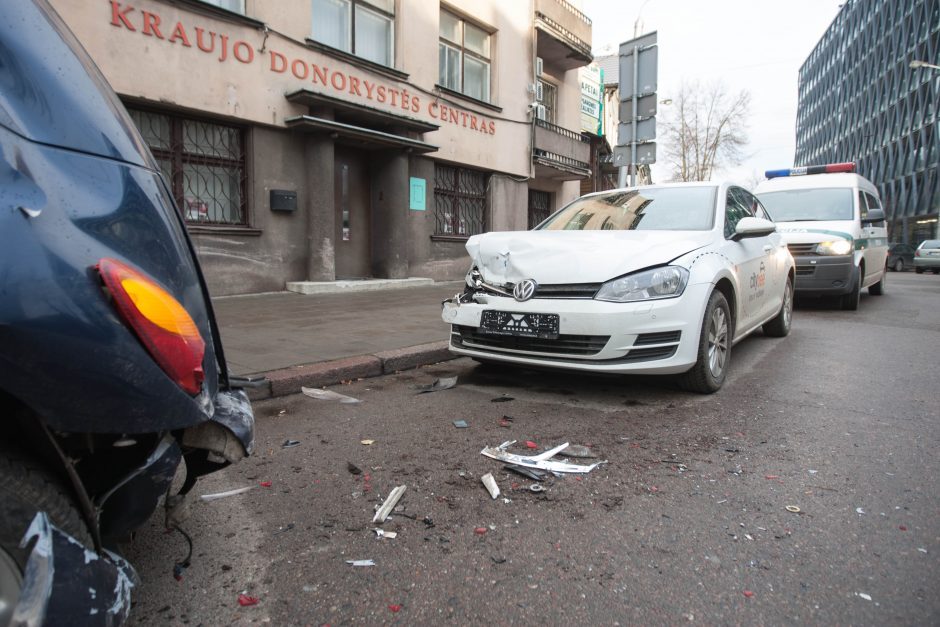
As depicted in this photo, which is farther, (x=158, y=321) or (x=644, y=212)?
(x=644, y=212)

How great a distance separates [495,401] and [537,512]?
165cm

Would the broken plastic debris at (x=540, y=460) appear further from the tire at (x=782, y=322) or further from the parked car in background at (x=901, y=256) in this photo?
the parked car in background at (x=901, y=256)

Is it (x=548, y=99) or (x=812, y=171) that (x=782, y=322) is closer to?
(x=812, y=171)

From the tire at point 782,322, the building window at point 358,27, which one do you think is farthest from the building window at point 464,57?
the tire at point 782,322

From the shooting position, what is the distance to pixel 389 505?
2.43 m

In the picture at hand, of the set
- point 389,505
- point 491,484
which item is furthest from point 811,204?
point 389,505

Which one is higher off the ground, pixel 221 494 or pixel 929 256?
pixel 929 256

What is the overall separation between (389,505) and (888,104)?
65273mm

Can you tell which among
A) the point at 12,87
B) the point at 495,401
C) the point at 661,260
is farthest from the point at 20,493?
the point at 661,260

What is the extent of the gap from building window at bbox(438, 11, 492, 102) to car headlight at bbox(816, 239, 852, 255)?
26.8 ft

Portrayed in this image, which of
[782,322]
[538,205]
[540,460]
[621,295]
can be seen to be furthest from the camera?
[538,205]

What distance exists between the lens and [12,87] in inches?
49.6

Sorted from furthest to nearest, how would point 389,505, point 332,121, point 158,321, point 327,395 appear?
1. point 332,121
2. point 327,395
3. point 389,505
4. point 158,321

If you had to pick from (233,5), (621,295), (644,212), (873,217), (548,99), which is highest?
(548,99)
